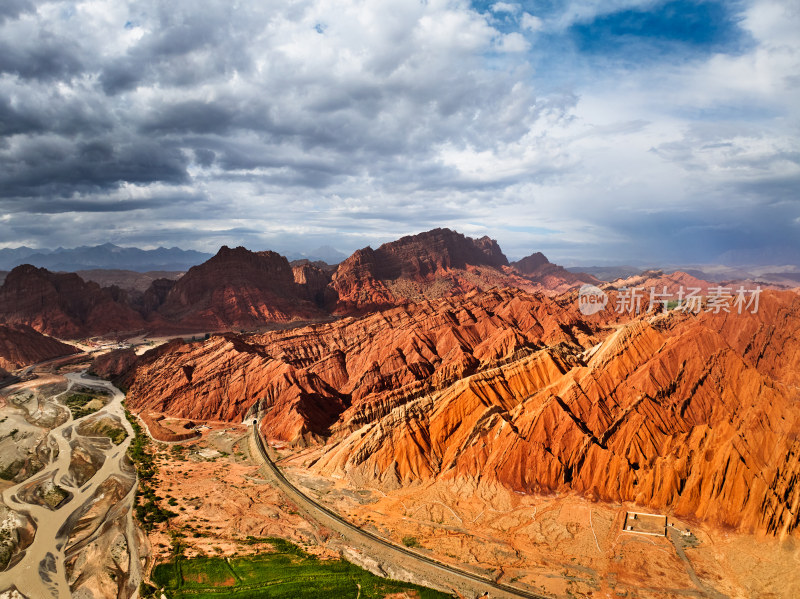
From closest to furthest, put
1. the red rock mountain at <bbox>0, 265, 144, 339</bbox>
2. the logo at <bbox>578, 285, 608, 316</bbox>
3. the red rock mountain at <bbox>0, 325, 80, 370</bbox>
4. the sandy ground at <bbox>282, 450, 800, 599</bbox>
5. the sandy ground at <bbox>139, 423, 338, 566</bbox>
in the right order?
the sandy ground at <bbox>282, 450, 800, 599</bbox> < the sandy ground at <bbox>139, 423, 338, 566</bbox> < the red rock mountain at <bbox>0, 325, 80, 370</bbox> < the logo at <bbox>578, 285, 608, 316</bbox> < the red rock mountain at <bbox>0, 265, 144, 339</bbox>

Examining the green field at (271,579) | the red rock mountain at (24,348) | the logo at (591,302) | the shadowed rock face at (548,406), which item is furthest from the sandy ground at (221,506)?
the logo at (591,302)

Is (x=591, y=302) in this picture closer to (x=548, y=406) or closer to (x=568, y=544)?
(x=548, y=406)

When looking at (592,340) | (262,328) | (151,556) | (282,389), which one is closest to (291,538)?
(151,556)

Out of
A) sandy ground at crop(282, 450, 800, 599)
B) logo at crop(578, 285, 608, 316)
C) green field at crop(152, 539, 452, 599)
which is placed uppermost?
logo at crop(578, 285, 608, 316)

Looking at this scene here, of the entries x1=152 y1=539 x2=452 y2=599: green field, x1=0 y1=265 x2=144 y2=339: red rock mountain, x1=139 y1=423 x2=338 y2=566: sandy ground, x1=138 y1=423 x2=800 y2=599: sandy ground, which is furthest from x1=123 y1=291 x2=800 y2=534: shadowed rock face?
x1=0 y1=265 x2=144 y2=339: red rock mountain

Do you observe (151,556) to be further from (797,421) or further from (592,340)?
(592,340)

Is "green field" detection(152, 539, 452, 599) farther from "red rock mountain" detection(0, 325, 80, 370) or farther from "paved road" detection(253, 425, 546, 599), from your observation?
"red rock mountain" detection(0, 325, 80, 370)
